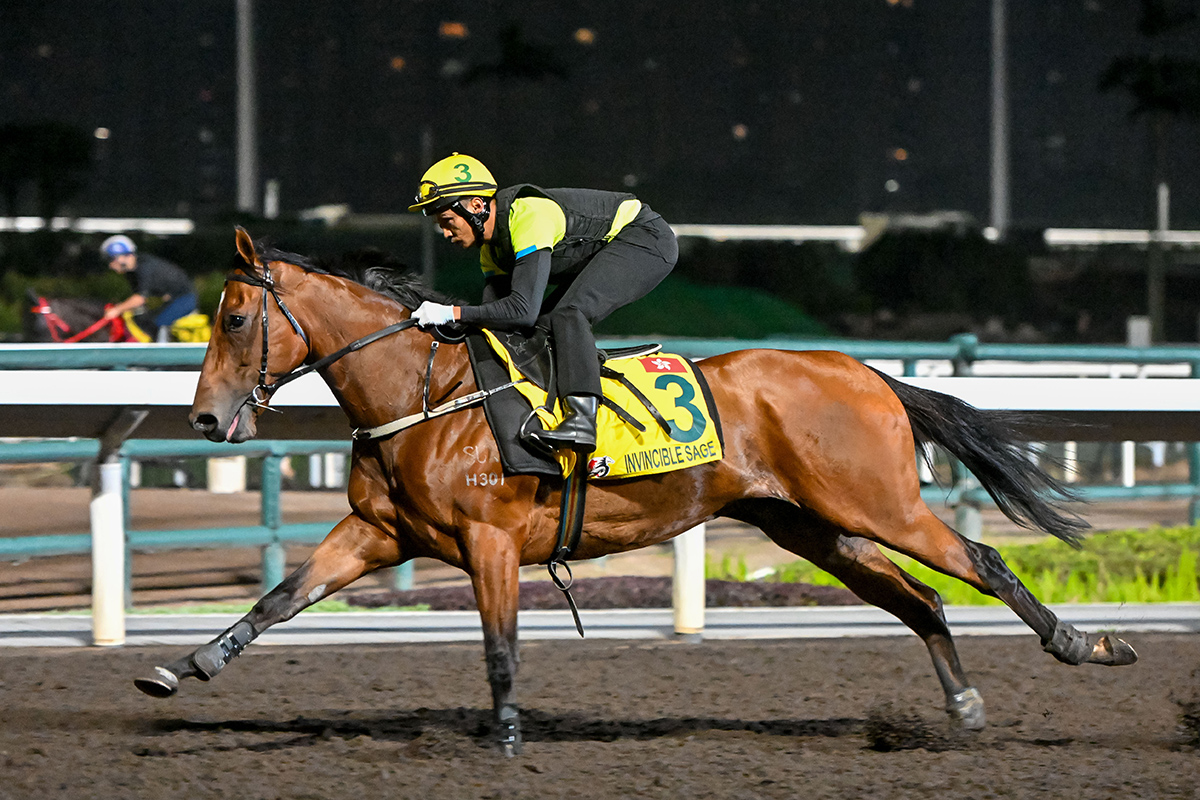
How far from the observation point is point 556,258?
4.48 meters

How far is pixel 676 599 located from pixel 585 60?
14884 millimetres

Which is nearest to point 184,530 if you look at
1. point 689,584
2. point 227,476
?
point 227,476

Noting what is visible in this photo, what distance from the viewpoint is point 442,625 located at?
606cm

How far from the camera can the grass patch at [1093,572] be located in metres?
6.71

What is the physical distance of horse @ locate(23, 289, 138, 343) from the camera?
1088cm

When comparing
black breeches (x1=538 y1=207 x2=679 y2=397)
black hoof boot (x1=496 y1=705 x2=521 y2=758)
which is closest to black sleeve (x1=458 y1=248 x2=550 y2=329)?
black breeches (x1=538 y1=207 x2=679 y2=397)

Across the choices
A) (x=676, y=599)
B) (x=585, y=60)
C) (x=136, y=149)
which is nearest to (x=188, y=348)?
(x=676, y=599)

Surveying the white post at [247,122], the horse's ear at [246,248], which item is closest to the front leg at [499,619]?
the horse's ear at [246,248]

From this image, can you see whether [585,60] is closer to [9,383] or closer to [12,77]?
[12,77]

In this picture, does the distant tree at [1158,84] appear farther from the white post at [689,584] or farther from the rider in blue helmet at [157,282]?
the white post at [689,584]

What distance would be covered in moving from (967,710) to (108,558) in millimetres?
3366

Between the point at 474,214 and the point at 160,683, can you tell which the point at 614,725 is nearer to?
the point at 160,683

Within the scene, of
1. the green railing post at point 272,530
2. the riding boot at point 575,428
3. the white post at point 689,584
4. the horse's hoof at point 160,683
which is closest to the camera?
the horse's hoof at point 160,683

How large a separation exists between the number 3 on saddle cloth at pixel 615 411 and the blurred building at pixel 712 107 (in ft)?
47.3
